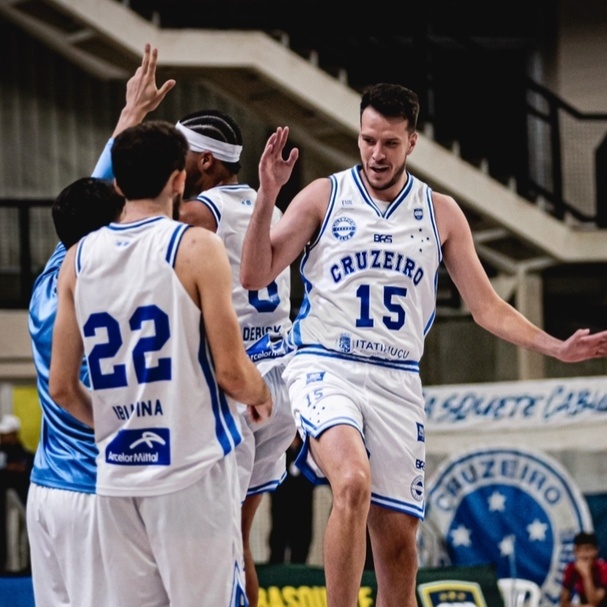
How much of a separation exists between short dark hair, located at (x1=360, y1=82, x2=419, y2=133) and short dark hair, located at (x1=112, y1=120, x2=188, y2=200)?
1383mm

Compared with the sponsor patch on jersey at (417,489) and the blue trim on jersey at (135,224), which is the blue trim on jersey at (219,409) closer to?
the blue trim on jersey at (135,224)

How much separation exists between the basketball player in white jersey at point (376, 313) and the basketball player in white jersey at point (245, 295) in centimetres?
34

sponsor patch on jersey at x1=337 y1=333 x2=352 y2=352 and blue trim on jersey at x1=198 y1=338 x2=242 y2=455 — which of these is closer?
blue trim on jersey at x1=198 y1=338 x2=242 y2=455

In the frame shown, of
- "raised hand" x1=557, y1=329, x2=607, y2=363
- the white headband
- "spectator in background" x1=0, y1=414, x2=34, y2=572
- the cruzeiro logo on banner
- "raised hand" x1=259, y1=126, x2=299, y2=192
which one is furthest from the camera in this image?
"spectator in background" x1=0, y1=414, x2=34, y2=572

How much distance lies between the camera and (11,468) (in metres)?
11.1

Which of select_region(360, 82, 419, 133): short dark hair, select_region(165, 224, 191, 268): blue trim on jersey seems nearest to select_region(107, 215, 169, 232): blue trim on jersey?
select_region(165, 224, 191, 268): blue trim on jersey

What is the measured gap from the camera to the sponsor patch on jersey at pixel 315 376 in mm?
5176

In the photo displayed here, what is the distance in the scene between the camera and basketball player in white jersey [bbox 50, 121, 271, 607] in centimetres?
395

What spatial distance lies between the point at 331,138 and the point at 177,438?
1011 cm

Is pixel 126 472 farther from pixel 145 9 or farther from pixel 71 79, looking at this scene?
pixel 71 79

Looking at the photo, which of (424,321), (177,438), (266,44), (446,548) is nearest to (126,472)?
(177,438)

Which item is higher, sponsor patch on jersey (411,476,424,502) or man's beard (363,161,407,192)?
man's beard (363,161,407,192)

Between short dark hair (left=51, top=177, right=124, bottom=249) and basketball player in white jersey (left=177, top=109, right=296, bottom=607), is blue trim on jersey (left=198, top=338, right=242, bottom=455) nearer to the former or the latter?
short dark hair (left=51, top=177, right=124, bottom=249)

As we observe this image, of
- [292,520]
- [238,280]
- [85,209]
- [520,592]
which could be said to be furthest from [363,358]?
[292,520]
